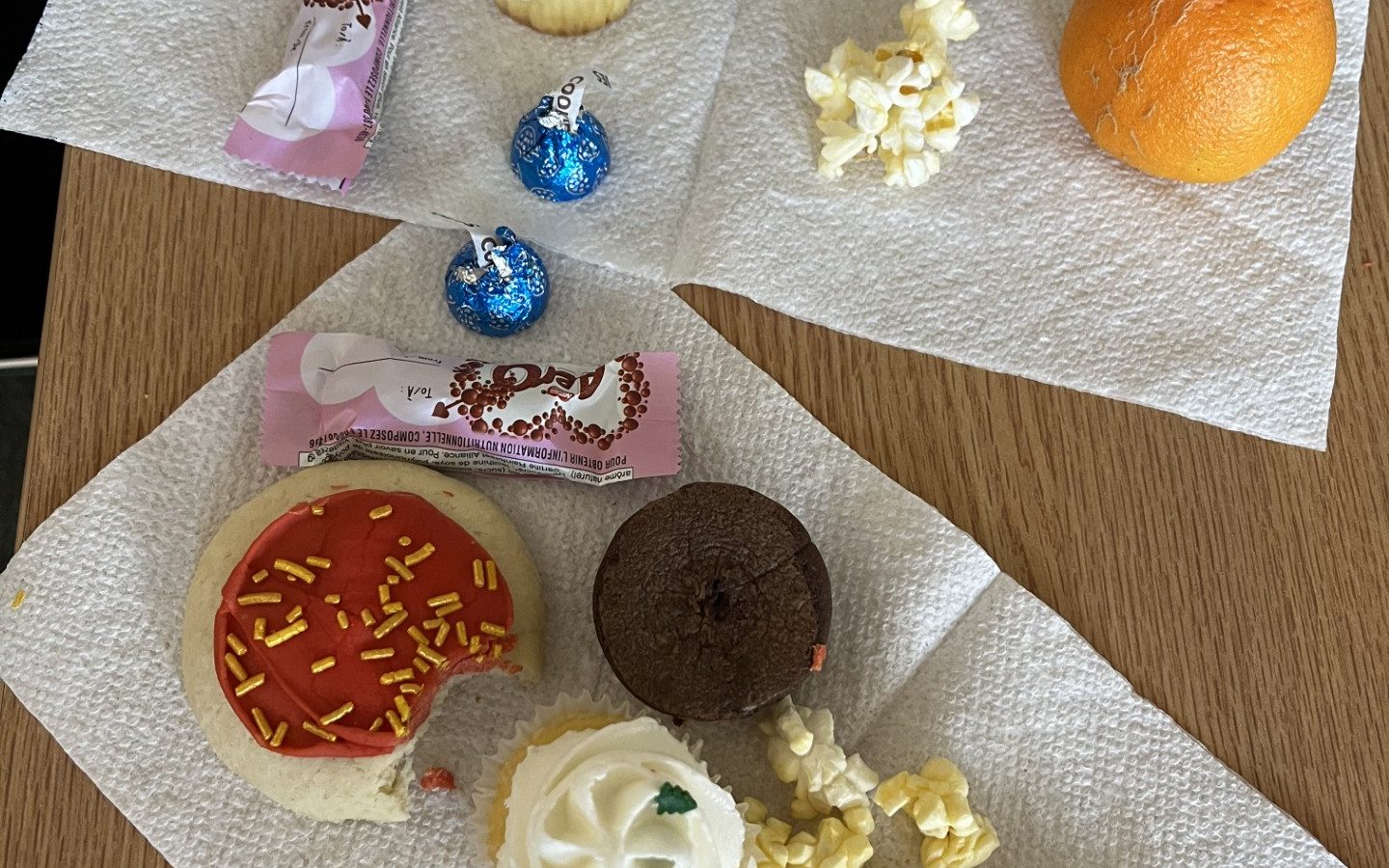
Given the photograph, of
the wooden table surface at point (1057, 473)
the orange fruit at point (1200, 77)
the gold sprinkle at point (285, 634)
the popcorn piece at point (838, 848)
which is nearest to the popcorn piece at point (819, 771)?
the popcorn piece at point (838, 848)

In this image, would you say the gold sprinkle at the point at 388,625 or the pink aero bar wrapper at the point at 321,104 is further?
the pink aero bar wrapper at the point at 321,104

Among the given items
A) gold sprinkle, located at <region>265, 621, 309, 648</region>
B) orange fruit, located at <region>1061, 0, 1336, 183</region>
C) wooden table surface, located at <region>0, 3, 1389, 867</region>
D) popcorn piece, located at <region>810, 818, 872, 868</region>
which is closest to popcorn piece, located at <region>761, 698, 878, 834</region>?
popcorn piece, located at <region>810, 818, 872, 868</region>

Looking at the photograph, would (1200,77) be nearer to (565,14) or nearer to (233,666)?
(565,14)

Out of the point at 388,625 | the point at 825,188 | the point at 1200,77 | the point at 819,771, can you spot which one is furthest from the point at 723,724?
the point at 1200,77

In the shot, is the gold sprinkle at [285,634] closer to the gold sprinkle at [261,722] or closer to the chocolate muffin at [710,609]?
the gold sprinkle at [261,722]

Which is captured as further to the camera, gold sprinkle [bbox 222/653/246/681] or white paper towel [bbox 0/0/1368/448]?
white paper towel [bbox 0/0/1368/448]

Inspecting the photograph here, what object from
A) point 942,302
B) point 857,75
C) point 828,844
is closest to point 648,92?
point 857,75

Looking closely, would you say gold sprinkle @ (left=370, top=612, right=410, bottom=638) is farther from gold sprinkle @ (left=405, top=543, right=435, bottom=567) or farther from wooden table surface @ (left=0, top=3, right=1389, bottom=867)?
wooden table surface @ (left=0, top=3, right=1389, bottom=867)
